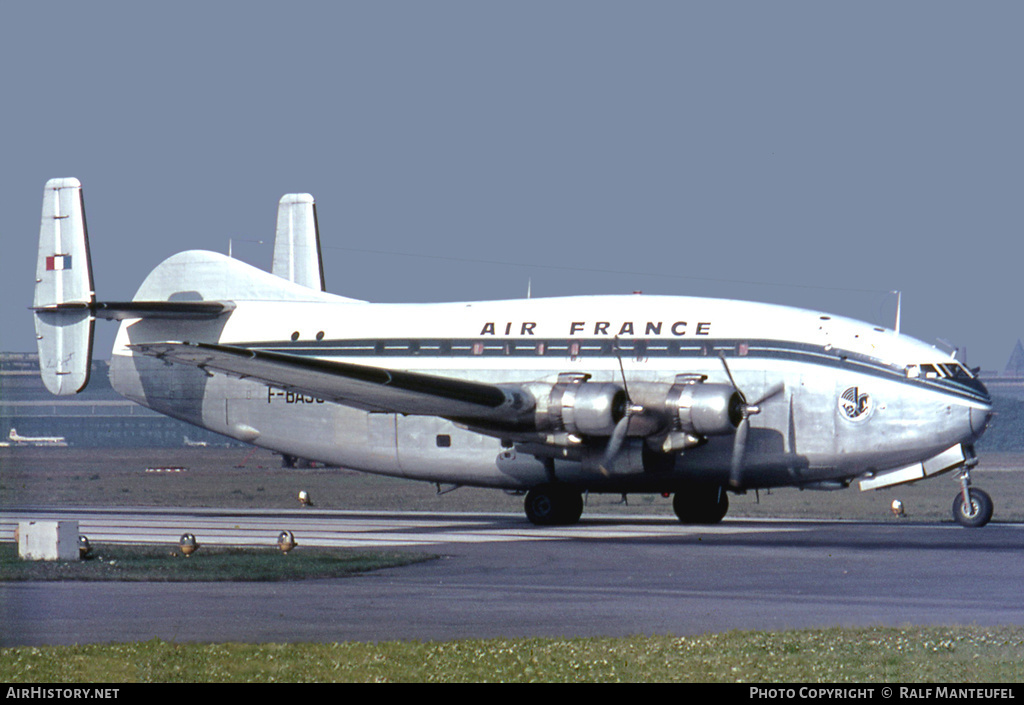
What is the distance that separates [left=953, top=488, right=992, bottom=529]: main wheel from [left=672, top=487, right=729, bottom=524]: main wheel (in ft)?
16.9

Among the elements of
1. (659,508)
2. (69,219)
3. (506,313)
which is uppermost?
(69,219)

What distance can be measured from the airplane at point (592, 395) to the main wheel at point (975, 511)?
51 millimetres

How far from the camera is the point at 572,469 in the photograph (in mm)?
30578

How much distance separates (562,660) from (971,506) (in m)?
19.3

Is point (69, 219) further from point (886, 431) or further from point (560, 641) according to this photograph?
point (560, 641)

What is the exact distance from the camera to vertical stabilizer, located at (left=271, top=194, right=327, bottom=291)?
4381cm

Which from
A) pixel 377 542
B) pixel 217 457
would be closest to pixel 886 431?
pixel 377 542

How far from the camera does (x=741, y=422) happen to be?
2847 centimetres

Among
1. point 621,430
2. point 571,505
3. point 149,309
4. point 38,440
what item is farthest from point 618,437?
point 38,440

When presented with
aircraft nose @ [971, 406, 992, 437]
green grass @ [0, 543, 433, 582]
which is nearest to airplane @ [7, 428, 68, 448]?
green grass @ [0, 543, 433, 582]

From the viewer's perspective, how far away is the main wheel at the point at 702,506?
31234 mm

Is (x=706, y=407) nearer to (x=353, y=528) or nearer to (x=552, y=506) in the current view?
(x=552, y=506)
